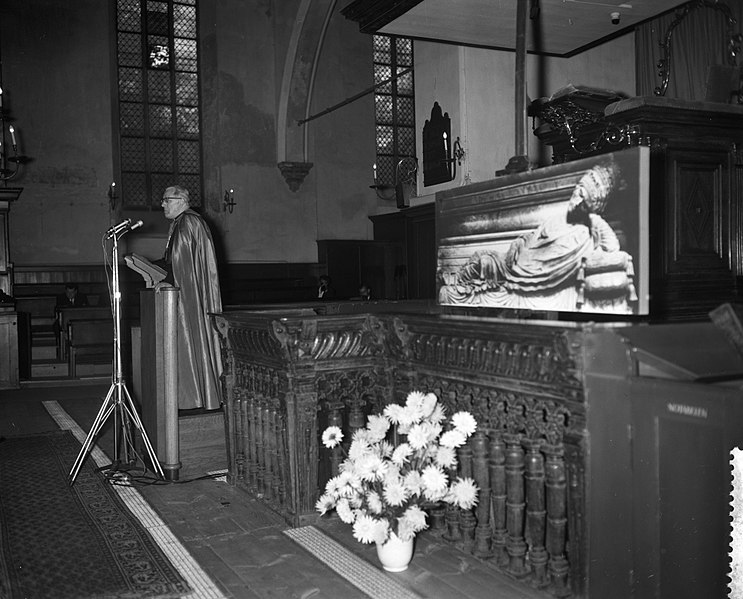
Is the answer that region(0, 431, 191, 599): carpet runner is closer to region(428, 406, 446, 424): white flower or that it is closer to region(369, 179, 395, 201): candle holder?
region(428, 406, 446, 424): white flower

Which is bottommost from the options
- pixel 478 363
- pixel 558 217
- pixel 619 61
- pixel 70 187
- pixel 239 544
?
pixel 239 544

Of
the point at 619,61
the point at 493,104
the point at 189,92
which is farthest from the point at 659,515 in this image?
the point at 189,92

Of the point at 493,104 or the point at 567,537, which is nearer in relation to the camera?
the point at 567,537

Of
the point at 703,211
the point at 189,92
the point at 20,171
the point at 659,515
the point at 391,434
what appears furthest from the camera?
the point at 189,92

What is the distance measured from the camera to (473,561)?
2760 mm

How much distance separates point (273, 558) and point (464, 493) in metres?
0.85

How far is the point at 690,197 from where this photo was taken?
4.96 m

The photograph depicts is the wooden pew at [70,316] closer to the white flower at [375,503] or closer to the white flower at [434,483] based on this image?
the white flower at [375,503]

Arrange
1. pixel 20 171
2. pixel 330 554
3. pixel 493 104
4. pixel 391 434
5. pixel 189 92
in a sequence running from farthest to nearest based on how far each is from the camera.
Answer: pixel 189 92
pixel 20 171
pixel 493 104
pixel 391 434
pixel 330 554

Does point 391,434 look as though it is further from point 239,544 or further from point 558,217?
point 558,217

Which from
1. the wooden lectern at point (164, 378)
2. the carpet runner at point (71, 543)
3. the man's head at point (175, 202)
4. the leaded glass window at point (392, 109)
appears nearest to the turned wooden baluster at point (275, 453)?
the carpet runner at point (71, 543)

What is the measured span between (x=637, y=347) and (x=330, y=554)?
147 centimetres

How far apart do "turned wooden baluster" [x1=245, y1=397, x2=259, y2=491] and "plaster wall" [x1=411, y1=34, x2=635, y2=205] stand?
14.0 ft

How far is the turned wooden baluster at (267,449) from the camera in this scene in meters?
3.56
